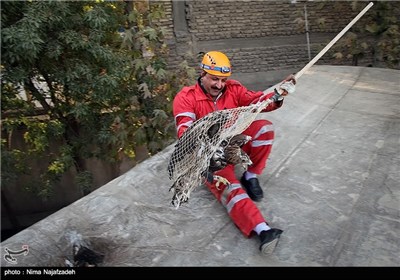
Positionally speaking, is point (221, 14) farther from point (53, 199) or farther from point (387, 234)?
point (387, 234)

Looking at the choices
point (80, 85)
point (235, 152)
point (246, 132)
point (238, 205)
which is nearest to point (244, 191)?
point (238, 205)

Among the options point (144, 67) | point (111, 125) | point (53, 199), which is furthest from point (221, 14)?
point (53, 199)

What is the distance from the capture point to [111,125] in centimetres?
478

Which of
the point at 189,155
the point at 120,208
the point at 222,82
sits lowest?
the point at 120,208

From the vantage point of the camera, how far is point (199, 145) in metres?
2.73

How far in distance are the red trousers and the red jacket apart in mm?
232

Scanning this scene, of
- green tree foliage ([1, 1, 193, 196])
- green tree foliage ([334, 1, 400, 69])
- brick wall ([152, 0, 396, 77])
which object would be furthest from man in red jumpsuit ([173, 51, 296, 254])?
brick wall ([152, 0, 396, 77])

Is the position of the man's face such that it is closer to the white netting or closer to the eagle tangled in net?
the white netting

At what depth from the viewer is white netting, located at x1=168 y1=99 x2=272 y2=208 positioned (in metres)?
2.70

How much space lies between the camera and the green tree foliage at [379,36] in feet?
20.1

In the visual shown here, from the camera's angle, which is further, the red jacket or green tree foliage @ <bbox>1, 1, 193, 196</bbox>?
green tree foliage @ <bbox>1, 1, 193, 196</bbox>

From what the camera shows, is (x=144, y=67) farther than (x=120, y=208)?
Yes
